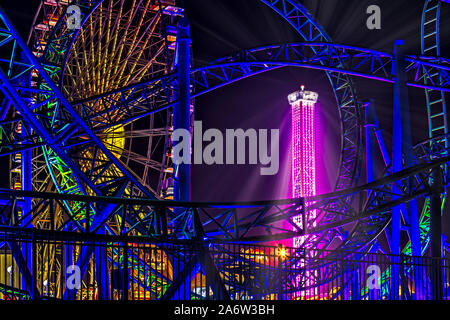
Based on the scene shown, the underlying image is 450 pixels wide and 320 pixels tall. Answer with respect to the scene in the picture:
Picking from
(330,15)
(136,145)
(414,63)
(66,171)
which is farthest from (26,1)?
(414,63)

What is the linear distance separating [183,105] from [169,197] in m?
8.42

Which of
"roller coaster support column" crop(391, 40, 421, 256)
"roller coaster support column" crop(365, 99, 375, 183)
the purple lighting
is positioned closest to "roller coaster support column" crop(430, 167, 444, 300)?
"roller coaster support column" crop(391, 40, 421, 256)

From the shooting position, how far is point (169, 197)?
942 inches

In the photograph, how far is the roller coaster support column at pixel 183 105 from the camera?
50.7 ft

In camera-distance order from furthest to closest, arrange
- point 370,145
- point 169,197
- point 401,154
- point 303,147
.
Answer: point 303,147 → point 169,197 → point 370,145 → point 401,154

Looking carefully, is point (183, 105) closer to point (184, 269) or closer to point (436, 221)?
point (184, 269)

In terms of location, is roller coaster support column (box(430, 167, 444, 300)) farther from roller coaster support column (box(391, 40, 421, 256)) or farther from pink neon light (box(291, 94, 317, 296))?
pink neon light (box(291, 94, 317, 296))

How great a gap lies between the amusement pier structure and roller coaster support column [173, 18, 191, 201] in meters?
0.03

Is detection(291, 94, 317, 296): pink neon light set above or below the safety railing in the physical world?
above

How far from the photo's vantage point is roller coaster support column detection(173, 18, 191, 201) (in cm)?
1545

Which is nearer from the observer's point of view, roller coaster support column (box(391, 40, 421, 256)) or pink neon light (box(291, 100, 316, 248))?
roller coaster support column (box(391, 40, 421, 256))

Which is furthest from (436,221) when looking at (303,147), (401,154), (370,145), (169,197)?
(303,147)

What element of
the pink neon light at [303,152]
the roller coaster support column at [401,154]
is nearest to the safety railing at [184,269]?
the roller coaster support column at [401,154]

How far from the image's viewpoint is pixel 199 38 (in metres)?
35.8
